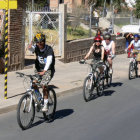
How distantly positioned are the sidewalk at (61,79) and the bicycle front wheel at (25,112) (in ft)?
5.18

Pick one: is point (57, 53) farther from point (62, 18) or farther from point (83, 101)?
point (83, 101)

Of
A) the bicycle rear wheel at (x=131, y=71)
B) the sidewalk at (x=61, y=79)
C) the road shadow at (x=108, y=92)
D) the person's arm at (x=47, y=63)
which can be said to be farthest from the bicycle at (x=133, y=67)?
the person's arm at (x=47, y=63)

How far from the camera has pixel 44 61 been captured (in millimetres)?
9594

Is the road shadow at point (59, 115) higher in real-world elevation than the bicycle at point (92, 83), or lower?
lower

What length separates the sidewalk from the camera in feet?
38.0

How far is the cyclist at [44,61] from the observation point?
363 inches

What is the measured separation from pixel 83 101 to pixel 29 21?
31.1 ft

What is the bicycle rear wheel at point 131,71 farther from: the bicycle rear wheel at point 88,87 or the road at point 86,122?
the bicycle rear wheel at point 88,87

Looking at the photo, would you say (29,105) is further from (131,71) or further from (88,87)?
(131,71)

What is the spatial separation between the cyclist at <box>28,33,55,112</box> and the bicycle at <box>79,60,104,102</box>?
9.00ft

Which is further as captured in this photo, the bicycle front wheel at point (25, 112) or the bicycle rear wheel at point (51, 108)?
the bicycle rear wheel at point (51, 108)

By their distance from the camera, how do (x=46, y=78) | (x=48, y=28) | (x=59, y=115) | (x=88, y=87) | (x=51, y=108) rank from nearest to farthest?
(x=46, y=78) → (x=51, y=108) → (x=59, y=115) → (x=88, y=87) → (x=48, y=28)

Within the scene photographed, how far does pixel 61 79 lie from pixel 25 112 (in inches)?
281

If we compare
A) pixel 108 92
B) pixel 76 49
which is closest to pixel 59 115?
pixel 108 92
